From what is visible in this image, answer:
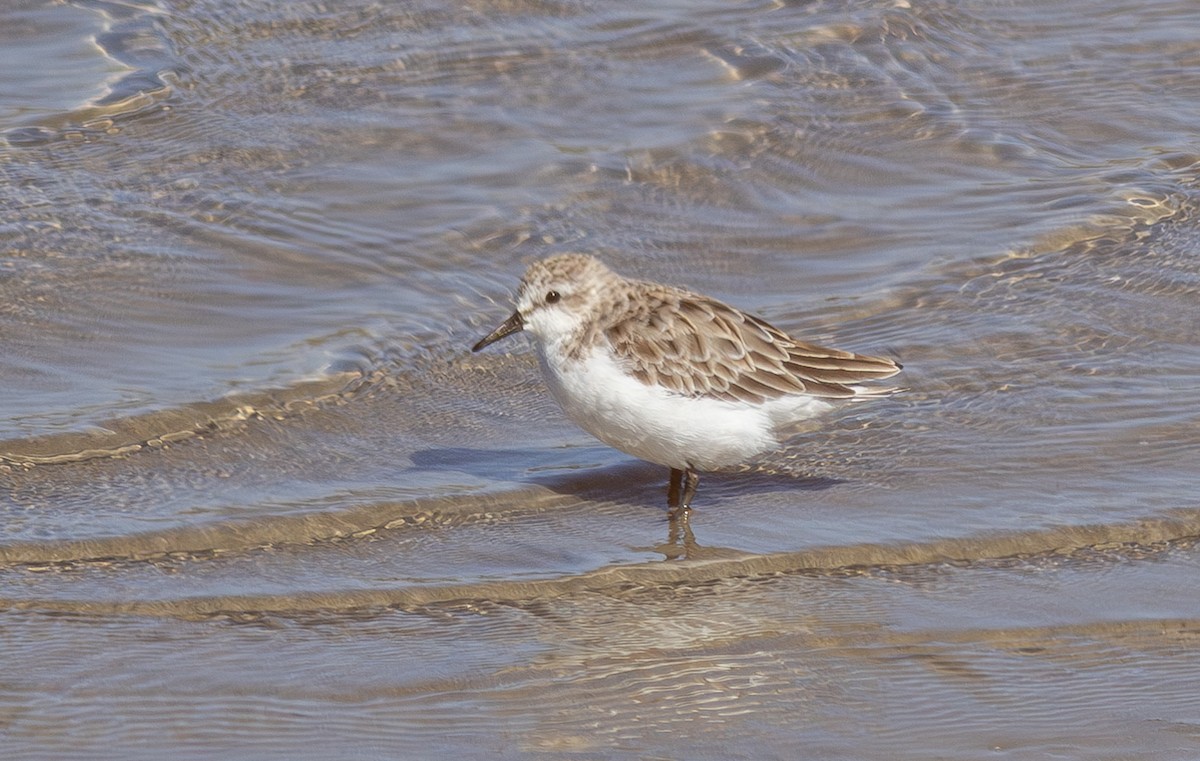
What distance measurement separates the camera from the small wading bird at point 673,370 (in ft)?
21.8

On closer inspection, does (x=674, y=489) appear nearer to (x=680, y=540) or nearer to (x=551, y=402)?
(x=680, y=540)

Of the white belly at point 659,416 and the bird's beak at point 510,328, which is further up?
the bird's beak at point 510,328

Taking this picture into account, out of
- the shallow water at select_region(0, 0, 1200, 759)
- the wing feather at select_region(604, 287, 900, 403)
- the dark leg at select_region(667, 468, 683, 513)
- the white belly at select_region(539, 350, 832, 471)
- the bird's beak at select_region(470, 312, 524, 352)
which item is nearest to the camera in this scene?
the shallow water at select_region(0, 0, 1200, 759)

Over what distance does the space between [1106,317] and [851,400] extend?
76.1 inches

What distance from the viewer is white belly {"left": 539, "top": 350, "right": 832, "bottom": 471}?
6594mm

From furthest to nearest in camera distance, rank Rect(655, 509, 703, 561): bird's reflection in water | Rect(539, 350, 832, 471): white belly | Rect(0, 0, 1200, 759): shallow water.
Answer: Rect(539, 350, 832, 471): white belly
Rect(655, 509, 703, 561): bird's reflection in water
Rect(0, 0, 1200, 759): shallow water

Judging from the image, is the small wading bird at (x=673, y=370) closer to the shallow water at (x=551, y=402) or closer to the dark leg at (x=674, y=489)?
the dark leg at (x=674, y=489)

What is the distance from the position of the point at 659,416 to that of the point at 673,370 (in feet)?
0.65

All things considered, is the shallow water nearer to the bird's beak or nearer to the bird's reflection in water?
the bird's reflection in water

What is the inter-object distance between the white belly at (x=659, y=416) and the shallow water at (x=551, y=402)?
261 mm

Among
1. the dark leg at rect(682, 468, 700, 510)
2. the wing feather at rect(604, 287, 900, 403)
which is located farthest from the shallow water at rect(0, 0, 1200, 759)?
the wing feather at rect(604, 287, 900, 403)

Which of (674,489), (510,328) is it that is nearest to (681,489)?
(674,489)

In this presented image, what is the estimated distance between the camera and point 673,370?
6691 mm

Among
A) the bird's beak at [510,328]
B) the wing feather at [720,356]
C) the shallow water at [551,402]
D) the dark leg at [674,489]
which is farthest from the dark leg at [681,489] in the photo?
the bird's beak at [510,328]
